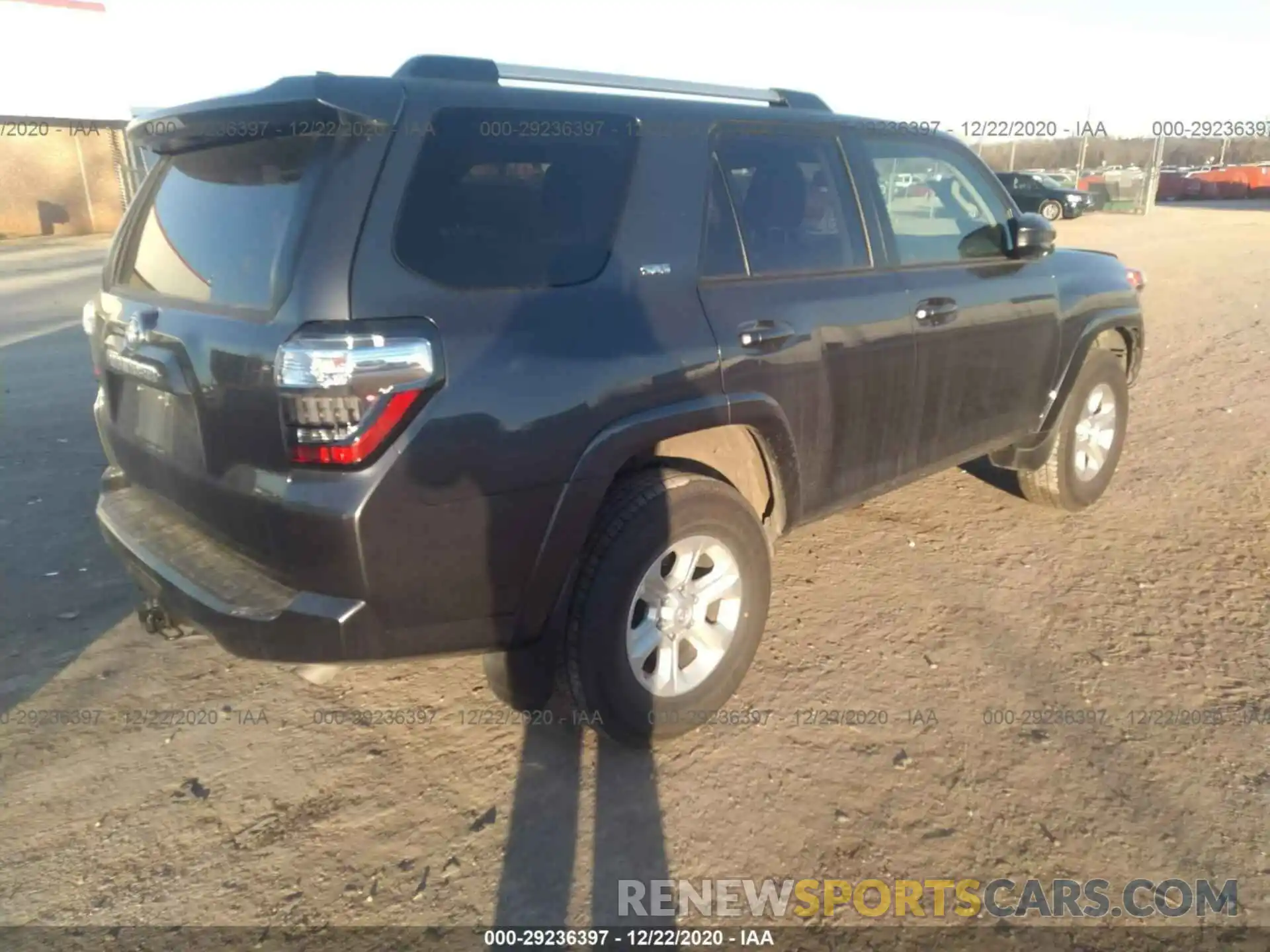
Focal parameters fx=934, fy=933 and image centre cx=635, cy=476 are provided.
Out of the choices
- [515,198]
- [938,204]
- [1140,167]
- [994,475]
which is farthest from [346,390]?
[1140,167]

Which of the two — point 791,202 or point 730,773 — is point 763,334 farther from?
point 730,773

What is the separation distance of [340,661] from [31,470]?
14.3 feet

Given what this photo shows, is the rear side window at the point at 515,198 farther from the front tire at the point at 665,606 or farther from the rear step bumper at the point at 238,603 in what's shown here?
the rear step bumper at the point at 238,603

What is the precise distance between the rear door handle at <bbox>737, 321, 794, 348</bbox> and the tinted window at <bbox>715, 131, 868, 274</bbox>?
20 cm

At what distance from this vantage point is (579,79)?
2920 mm

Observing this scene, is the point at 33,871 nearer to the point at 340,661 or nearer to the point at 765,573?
the point at 340,661

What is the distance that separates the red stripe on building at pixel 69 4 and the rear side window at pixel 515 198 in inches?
1195

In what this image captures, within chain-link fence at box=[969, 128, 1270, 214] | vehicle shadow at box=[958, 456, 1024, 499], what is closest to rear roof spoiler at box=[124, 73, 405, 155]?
vehicle shadow at box=[958, 456, 1024, 499]

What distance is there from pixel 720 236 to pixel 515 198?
0.77 metres

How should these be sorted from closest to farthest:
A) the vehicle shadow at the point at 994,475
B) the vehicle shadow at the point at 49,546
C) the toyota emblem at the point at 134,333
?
the toyota emblem at the point at 134,333 → the vehicle shadow at the point at 49,546 → the vehicle shadow at the point at 994,475

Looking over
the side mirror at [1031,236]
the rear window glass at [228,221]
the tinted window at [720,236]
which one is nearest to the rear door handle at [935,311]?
the side mirror at [1031,236]

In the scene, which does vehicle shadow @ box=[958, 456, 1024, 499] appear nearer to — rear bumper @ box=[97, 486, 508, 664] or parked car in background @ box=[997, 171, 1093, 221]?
rear bumper @ box=[97, 486, 508, 664]

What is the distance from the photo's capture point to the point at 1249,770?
2867mm

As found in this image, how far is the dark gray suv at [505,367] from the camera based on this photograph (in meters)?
2.30
